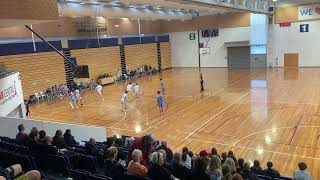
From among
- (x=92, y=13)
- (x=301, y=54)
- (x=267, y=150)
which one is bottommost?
(x=267, y=150)

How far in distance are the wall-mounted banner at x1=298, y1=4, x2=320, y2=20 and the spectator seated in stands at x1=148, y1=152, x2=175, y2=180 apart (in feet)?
98.9

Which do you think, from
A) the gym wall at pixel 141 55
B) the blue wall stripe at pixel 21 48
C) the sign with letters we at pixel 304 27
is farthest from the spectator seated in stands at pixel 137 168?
the sign with letters we at pixel 304 27

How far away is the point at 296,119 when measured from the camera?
1427 centimetres

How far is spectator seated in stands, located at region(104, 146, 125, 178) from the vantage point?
5.63 metres

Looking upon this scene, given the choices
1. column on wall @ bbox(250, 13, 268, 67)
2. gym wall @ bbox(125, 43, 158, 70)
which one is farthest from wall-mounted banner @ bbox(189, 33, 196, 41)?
column on wall @ bbox(250, 13, 268, 67)

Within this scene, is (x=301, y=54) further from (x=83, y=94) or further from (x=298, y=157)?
(x=298, y=157)

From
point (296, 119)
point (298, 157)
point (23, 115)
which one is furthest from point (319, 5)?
point (23, 115)

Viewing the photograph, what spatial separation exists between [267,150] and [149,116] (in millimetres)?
6989

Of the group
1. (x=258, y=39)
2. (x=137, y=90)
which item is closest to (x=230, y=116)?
(x=137, y=90)

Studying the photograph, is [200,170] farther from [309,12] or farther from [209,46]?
[209,46]

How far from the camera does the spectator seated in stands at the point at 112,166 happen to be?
5.63 metres

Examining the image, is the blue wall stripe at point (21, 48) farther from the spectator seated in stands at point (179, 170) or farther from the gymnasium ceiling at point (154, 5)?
the spectator seated in stands at point (179, 170)

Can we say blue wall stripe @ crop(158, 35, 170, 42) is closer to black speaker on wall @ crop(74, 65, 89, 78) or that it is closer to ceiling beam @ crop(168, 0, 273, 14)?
ceiling beam @ crop(168, 0, 273, 14)

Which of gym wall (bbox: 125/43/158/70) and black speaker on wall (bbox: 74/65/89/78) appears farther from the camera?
gym wall (bbox: 125/43/158/70)
